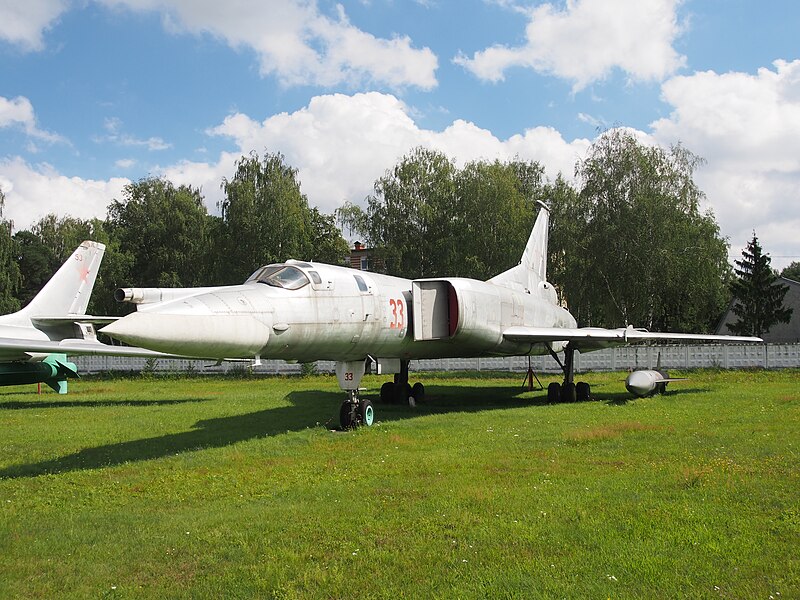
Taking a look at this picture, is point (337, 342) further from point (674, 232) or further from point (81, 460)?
point (674, 232)

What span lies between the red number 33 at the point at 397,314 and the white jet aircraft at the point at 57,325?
720 centimetres

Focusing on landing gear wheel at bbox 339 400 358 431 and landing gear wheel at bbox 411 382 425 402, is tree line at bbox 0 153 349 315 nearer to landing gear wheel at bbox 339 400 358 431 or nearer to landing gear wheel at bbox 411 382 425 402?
landing gear wheel at bbox 411 382 425 402

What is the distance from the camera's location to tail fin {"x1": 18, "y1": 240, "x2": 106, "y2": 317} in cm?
1719

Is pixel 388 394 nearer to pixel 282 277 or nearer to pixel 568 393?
pixel 568 393

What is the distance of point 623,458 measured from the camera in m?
7.78

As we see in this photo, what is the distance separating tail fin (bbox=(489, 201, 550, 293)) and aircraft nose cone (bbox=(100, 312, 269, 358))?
9.48 metres

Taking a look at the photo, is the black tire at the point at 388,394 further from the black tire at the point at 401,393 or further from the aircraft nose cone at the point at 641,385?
the aircraft nose cone at the point at 641,385

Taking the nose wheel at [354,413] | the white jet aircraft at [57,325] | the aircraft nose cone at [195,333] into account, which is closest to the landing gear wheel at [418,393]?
the nose wheel at [354,413]

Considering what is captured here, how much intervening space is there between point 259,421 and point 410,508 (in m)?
6.97

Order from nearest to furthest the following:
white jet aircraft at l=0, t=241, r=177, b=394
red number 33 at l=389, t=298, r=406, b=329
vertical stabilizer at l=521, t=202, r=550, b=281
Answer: red number 33 at l=389, t=298, r=406, b=329 → white jet aircraft at l=0, t=241, r=177, b=394 → vertical stabilizer at l=521, t=202, r=550, b=281

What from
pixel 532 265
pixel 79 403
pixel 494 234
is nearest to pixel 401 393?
pixel 532 265

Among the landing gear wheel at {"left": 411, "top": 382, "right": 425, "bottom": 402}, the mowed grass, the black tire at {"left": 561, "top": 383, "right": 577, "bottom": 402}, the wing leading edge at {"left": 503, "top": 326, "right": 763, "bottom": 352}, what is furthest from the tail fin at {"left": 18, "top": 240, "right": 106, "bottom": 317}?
the black tire at {"left": 561, "top": 383, "right": 577, "bottom": 402}

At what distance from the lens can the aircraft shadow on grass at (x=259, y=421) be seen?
8.50m

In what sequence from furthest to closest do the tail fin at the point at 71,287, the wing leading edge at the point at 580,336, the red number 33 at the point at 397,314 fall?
the tail fin at the point at 71,287 < the wing leading edge at the point at 580,336 < the red number 33 at the point at 397,314
